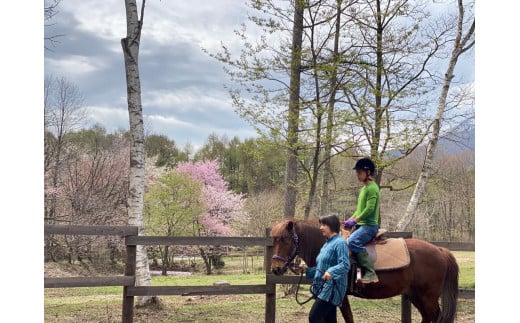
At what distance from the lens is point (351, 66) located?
33.9 ft

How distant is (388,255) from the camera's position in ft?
16.7

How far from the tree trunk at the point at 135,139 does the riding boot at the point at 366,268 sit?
12.1ft

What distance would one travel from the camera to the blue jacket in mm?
3956

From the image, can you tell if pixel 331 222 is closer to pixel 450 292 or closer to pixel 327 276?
pixel 327 276

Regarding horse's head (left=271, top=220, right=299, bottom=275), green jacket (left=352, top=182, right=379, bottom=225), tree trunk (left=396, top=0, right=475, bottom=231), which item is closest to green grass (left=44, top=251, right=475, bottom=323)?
tree trunk (left=396, top=0, right=475, bottom=231)

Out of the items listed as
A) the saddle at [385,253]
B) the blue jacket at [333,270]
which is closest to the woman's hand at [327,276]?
the blue jacket at [333,270]

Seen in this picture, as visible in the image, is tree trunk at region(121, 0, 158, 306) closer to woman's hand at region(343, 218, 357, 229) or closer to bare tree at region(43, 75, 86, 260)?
woman's hand at region(343, 218, 357, 229)

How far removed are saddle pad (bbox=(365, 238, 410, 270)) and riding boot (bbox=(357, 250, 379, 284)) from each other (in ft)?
0.58

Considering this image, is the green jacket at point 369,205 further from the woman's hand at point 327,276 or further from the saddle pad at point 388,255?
the woman's hand at point 327,276

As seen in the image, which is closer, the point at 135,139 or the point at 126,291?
the point at 126,291

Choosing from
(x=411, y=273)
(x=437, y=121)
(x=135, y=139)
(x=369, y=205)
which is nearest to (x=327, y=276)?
(x=369, y=205)

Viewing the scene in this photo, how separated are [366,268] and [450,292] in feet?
4.44
